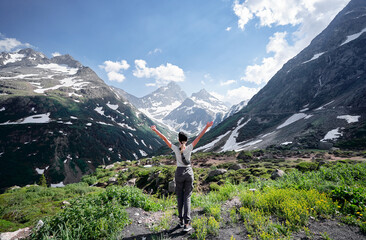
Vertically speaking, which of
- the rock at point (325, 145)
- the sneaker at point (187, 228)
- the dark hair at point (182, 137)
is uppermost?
the dark hair at point (182, 137)

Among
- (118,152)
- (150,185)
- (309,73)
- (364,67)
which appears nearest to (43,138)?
(118,152)

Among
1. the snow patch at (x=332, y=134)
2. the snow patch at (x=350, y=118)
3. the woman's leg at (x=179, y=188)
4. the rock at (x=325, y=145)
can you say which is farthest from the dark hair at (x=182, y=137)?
the snow patch at (x=350, y=118)

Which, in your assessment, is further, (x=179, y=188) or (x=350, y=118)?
(x=350, y=118)

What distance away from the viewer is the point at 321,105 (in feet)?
280

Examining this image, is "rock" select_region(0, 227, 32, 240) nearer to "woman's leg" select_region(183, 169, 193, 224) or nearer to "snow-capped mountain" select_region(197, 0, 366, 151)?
"woman's leg" select_region(183, 169, 193, 224)

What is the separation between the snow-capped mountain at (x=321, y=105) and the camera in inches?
2188

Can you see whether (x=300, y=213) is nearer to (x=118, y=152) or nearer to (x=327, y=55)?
(x=118, y=152)

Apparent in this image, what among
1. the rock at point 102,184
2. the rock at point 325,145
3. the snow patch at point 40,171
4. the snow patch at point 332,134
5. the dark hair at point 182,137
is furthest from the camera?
the snow patch at point 40,171

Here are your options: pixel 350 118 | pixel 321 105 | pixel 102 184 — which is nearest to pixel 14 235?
pixel 102 184

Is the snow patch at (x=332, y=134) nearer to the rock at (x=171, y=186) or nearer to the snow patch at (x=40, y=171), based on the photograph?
the rock at (x=171, y=186)

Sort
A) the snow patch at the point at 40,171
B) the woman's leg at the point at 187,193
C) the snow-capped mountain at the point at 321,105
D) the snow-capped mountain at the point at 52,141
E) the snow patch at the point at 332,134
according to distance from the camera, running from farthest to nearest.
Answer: the snow-capped mountain at the point at 52,141
the snow patch at the point at 40,171
the snow-capped mountain at the point at 321,105
the snow patch at the point at 332,134
the woman's leg at the point at 187,193

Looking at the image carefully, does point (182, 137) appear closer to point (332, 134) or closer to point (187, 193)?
point (187, 193)

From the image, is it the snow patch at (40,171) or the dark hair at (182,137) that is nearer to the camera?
the dark hair at (182,137)

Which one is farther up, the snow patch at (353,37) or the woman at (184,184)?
the snow patch at (353,37)
